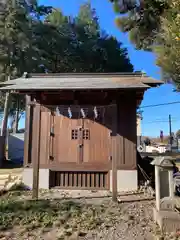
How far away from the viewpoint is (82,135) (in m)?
6.66

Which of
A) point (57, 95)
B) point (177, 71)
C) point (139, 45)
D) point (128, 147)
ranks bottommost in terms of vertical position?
point (128, 147)

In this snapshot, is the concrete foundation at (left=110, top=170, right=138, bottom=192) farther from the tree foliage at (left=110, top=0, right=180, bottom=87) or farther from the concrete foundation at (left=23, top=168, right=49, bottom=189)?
the tree foliage at (left=110, top=0, right=180, bottom=87)

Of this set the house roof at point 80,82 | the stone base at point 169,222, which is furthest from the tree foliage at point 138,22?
the stone base at point 169,222

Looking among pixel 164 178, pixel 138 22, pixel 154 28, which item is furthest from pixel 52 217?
pixel 138 22

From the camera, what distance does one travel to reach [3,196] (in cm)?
558

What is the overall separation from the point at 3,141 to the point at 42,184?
7.42 metres

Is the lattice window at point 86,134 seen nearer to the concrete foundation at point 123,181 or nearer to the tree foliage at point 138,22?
the concrete foundation at point 123,181

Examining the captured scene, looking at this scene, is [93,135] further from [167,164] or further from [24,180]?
[167,164]

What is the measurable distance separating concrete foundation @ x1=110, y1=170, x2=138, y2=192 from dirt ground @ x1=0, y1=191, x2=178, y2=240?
120 centimetres

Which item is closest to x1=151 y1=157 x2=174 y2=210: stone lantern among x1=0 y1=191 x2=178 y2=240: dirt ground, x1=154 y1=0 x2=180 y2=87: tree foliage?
x1=0 y1=191 x2=178 y2=240: dirt ground

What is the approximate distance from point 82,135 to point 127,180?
1.68 meters

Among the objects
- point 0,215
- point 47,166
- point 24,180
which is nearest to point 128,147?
point 47,166

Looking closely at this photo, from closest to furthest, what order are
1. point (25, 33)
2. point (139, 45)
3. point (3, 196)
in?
point (3, 196)
point (139, 45)
point (25, 33)

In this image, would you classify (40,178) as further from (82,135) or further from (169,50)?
(169,50)
